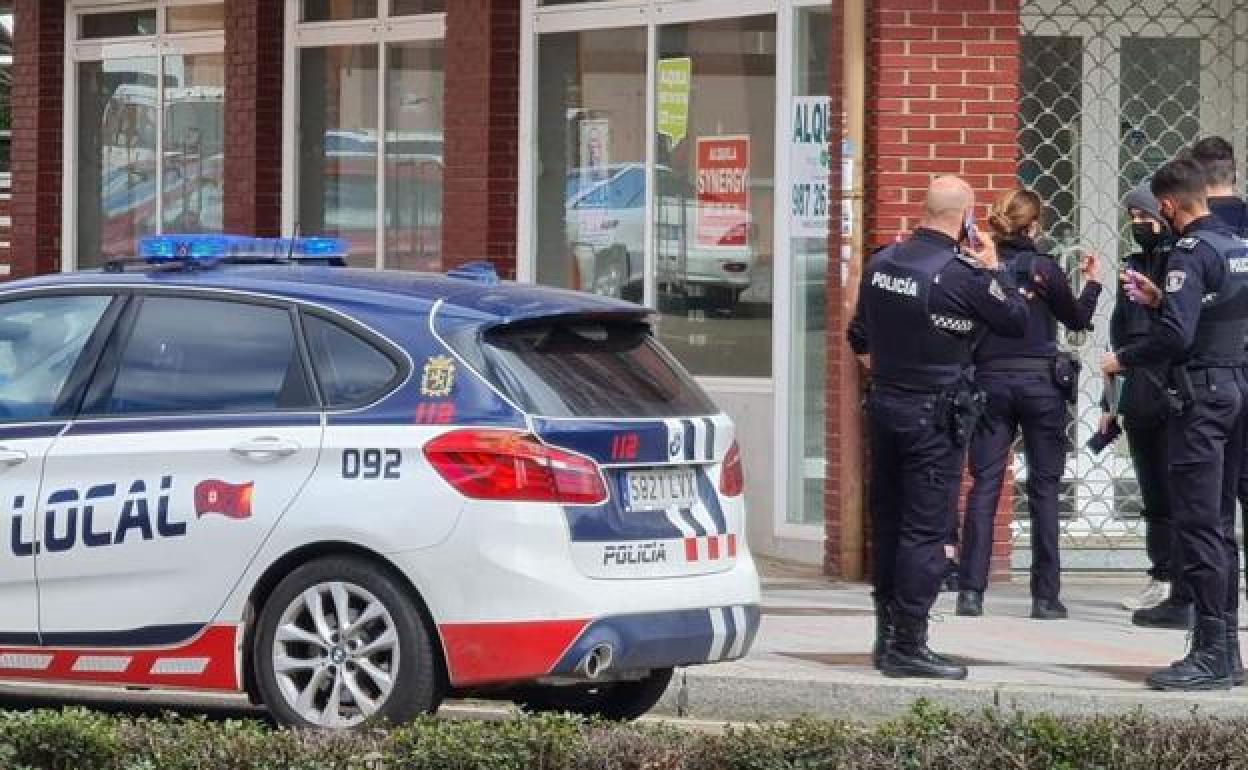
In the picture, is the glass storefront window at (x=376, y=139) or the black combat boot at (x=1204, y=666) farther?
the glass storefront window at (x=376, y=139)

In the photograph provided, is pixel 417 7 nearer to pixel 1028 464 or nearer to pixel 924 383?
pixel 1028 464

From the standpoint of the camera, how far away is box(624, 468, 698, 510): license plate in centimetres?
918

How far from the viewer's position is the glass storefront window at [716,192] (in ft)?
50.5

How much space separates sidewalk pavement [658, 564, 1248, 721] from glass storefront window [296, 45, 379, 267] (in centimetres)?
573

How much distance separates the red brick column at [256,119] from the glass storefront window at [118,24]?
66.1 inches

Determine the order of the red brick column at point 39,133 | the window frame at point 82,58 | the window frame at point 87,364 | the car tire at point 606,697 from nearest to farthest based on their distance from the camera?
1. the window frame at point 87,364
2. the car tire at point 606,697
3. the window frame at point 82,58
4. the red brick column at point 39,133

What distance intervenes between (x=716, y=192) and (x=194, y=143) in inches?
215

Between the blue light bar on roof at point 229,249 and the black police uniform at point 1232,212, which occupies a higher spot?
the black police uniform at point 1232,212

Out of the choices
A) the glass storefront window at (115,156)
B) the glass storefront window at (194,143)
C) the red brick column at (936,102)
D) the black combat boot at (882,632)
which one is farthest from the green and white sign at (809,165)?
the glass storefront window at (115,156)

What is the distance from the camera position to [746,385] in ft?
50.5

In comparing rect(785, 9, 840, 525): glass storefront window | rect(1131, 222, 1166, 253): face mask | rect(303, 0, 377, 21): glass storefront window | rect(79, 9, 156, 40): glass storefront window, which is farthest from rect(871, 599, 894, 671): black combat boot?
rect(79, 9, 156, 40): glass storefront window

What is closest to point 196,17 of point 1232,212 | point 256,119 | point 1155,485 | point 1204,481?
point 256,119

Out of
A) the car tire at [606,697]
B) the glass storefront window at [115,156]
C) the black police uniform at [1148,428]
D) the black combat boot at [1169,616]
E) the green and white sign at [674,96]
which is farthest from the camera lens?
the glass storefront window at [115,156]

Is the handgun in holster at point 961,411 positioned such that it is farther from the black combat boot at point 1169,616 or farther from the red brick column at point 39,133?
the red brick column at point 39,133
